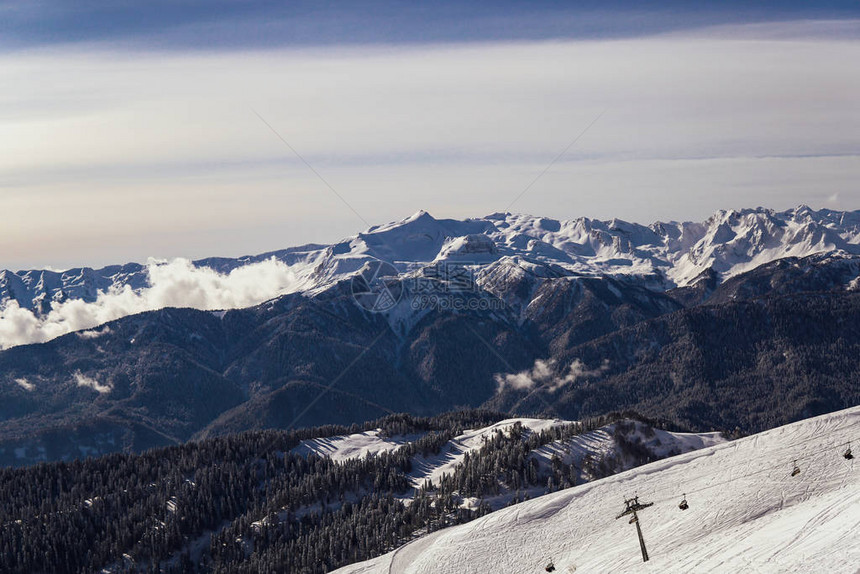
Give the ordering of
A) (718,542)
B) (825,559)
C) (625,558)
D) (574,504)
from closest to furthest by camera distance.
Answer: (825,559) → (718,542) → (625,558) → (574,504)

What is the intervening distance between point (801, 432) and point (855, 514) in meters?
65.8

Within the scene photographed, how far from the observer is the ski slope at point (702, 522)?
3733 inches

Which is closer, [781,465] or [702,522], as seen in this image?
[702,522]

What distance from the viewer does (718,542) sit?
107 meters

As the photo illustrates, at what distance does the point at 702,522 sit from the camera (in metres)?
122

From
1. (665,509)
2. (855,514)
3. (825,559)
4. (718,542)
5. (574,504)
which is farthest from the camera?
(574,504)

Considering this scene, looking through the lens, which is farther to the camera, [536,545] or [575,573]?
[536,545]

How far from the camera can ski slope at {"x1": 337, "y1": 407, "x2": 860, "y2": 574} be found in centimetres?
9481

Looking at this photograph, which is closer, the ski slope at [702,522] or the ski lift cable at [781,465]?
the ski slope at [702,522]

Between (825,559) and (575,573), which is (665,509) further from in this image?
(825,559)

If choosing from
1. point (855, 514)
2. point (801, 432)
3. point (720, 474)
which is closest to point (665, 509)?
point (720, 474)

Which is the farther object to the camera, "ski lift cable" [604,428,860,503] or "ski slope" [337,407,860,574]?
"ski lift cable" [604,428,860,503]

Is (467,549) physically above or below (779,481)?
below

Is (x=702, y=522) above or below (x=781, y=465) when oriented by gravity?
below
